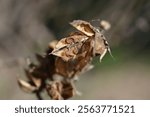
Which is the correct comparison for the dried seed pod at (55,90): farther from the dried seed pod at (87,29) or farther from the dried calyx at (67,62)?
the dried seed pod at (87,29)

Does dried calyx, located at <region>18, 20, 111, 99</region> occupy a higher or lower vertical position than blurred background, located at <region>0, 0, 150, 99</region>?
lower

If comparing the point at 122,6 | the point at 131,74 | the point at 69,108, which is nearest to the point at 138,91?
the point at 131,74

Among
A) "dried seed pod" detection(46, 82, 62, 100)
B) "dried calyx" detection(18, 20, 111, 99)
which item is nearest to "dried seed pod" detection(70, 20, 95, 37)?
"dried calyx" detection(18, 20, 111, 99)


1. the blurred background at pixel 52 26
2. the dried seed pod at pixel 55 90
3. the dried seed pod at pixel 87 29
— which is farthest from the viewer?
the blurred background at pixel 52 26

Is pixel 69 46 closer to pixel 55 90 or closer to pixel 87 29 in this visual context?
pixel 87 29

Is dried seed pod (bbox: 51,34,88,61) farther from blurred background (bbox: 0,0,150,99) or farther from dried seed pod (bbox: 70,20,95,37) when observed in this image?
blurred background (bbox: 0,0,150,99)

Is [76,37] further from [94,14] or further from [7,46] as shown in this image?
[7,46]

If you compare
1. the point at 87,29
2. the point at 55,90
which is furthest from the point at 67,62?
the point at 87,29

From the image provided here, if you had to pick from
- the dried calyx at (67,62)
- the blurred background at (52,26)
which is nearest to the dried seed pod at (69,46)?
the dried calyx at (67,62)

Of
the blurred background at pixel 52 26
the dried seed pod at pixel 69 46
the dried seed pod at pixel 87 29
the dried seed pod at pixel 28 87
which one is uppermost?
the blurred background at pixel 52 26
